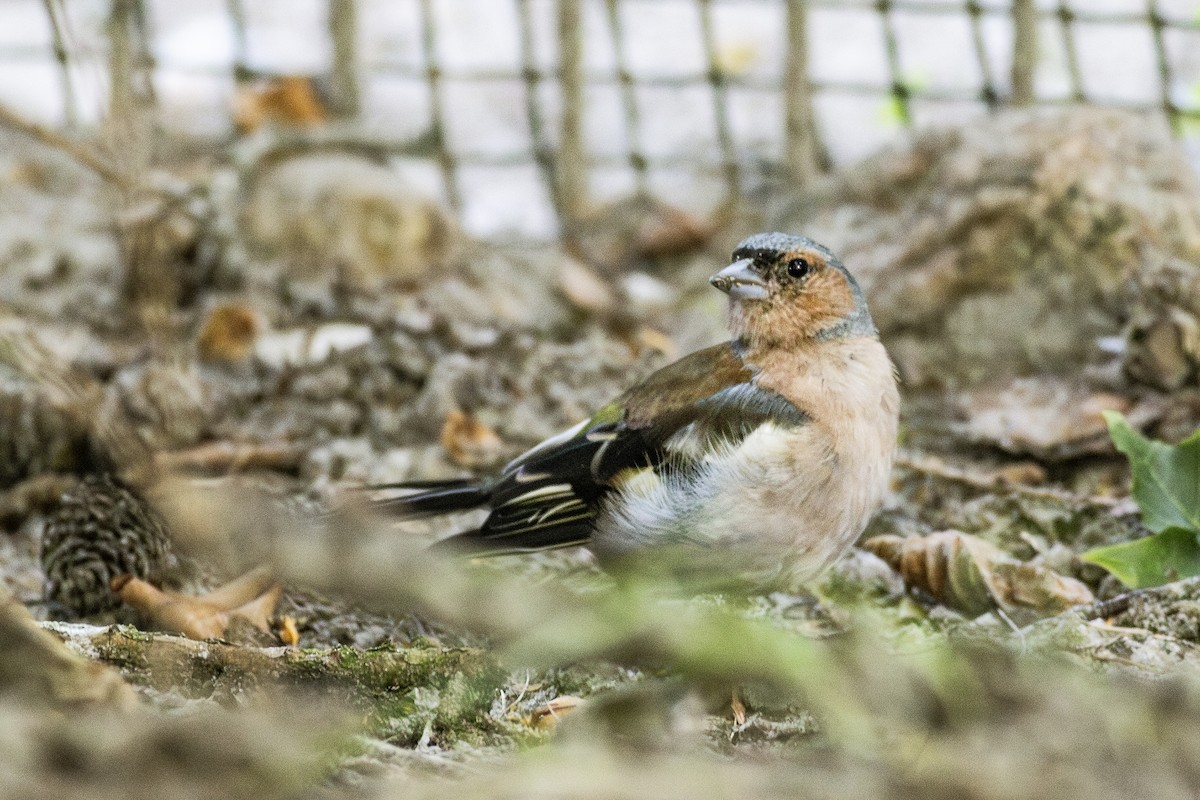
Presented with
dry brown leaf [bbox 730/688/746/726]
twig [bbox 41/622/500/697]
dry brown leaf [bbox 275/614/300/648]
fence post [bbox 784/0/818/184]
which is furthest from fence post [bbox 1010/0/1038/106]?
twig [bbox 41/622/500/697]

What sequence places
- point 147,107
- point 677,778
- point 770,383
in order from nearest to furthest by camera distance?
point 677,778 → point 770,383 → point 147,107

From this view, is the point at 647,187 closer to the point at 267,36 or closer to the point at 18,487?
the point at 267,36

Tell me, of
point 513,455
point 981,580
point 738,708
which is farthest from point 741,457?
point 513,455

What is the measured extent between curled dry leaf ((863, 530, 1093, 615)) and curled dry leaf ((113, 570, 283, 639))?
4.50 feet

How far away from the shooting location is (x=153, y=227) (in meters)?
4.43

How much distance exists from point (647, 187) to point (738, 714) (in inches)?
147

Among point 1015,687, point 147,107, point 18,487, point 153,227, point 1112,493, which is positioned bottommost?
point 1112,493

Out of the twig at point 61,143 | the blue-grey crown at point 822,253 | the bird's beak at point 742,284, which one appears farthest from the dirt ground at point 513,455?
the bird's beak at point 742,284

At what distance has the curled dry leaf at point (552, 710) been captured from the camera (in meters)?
2.18

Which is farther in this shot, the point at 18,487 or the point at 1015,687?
the point at 18,487

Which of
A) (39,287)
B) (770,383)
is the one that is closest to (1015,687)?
(770,383)

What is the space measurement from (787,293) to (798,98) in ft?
8.32

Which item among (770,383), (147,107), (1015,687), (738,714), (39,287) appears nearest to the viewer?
(1015,687)

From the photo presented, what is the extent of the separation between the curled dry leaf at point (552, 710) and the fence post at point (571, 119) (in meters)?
3.27
